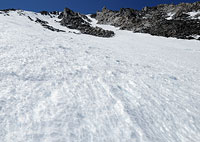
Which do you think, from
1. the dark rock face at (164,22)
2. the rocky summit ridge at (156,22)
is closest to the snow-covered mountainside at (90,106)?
the rocky summit ridge at (156,22)

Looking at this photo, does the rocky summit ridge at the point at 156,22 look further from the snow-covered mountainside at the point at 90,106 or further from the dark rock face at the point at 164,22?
the snow-covered mountainside at the point at 90,106

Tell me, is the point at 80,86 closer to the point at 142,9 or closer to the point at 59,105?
→ the point at 59,105

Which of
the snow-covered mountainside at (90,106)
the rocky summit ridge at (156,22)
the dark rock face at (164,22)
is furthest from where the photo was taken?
the dark rock face at (164,22)

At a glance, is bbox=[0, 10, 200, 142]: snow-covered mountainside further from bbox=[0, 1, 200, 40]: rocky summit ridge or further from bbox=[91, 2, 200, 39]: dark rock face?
bbox=[91, 2, 200, 39]: dark rock face

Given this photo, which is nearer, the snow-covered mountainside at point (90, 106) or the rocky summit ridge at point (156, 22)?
the snow-covered mountainside at point (90, 106)

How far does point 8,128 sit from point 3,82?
2.13 m

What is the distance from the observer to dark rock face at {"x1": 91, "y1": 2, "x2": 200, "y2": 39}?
2739cm

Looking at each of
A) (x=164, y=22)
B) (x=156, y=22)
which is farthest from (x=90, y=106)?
(x=156, y=22)

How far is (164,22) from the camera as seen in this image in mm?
35156

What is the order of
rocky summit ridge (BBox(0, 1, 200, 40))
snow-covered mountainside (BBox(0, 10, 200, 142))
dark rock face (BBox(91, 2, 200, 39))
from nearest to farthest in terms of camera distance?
snow-covered mountainside (BBox(0, 10, 200, 142))
rocky summit ridge (BBox(0, 1, 200, 40))
dark rock face (BBox(91, 2, 200, 39))

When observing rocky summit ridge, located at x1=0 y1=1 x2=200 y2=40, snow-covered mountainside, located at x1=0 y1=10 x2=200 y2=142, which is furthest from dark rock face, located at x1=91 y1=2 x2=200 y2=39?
snow-covered mountainside, located at x1=0 y1=10 x2=200 y2=142

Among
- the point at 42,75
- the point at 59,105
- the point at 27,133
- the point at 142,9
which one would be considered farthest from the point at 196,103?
the point at 142,9

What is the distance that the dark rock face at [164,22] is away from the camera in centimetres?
2739

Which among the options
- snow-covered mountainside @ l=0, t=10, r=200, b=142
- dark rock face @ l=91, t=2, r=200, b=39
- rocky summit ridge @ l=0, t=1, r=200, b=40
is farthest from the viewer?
dark rock face @ l=91, t=2, r=200, b=39
